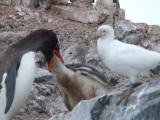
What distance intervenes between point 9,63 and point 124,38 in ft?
12.4

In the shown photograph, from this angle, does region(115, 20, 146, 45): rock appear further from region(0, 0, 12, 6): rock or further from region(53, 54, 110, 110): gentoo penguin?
region(53, 54, 110, 110): gentoo penguin

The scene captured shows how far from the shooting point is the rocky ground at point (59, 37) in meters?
10.4

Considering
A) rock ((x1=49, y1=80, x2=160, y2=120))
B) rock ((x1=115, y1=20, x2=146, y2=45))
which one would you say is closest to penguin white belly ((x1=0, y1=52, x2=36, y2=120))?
rock ((x1=49, y1=80, x2=160, y2=120))

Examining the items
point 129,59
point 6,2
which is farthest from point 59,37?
point 129,59

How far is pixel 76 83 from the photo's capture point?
9352 millimetres

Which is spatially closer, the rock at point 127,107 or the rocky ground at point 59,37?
the rock at point 127,107

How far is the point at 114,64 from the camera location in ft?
26.0

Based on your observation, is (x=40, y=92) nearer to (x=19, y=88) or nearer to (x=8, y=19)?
(x=19, y=88)

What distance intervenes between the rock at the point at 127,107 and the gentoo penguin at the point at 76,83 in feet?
5.18

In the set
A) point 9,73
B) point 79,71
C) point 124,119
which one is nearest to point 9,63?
point 9,73

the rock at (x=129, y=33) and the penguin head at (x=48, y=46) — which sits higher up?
the penguin head at (x=48, y=46)

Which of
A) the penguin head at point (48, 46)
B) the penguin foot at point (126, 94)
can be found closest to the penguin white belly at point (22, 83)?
the penguin head at point (48, 46)

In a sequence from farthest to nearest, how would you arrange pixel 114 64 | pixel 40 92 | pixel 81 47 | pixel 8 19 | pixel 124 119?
pixel 8 19 → pixel 81 47 → pixel 40 92 → pixel 114 64 → pixel 124 119

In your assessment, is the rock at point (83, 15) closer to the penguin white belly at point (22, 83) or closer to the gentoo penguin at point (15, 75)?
the gentoo penguin at point (15, 75)
